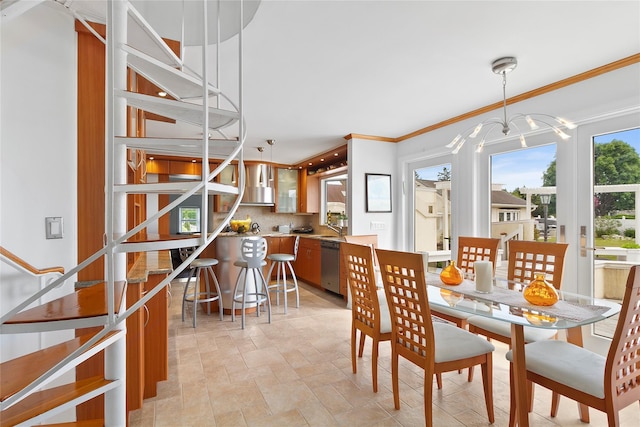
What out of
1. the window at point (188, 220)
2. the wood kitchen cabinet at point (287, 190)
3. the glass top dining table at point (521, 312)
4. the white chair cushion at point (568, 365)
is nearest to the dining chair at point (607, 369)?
the white chair cushion at point (568, 365)

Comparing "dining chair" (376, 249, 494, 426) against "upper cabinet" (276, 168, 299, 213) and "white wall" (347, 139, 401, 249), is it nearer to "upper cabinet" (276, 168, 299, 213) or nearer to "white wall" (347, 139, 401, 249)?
"white wall" (347, 139, 401, 249)

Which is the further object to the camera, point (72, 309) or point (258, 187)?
point (258, 187)

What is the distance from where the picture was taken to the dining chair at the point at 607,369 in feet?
4.45

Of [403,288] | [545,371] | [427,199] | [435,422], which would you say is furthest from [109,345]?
[427,199]

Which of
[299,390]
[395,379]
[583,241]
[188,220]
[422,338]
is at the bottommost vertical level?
[299,390]

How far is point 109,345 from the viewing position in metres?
1.18

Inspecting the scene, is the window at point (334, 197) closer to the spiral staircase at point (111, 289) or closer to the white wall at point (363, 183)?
the white wall at point (363, 183)

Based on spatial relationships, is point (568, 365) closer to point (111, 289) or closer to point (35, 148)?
point (111, 289)

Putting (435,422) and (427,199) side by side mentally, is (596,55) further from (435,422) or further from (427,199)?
(435,422)

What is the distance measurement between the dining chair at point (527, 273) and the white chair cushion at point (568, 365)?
0.29 meters

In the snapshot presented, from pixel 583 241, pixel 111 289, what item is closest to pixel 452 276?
pixel 583 241

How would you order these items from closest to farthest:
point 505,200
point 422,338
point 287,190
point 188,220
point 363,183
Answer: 1. point 422,338
2. point 505,200
3. point 363,183
4. point 188,220
5. point 287,190

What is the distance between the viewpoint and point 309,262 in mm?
5641

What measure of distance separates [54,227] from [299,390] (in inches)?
71.2
